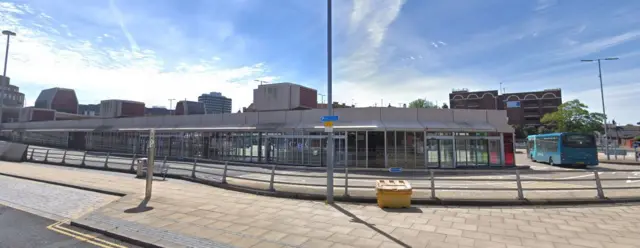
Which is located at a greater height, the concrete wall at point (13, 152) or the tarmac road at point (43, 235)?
the concrete wall at point (13, 152)

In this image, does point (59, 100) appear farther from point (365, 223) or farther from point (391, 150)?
point (365, 223)

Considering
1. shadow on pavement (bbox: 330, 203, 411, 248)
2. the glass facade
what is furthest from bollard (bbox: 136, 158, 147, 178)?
the glass facade

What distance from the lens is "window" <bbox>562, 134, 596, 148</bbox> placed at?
2197 cm

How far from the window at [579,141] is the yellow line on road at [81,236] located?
27379 mm

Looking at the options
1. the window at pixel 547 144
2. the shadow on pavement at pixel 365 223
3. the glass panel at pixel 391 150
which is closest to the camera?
the shadow on pavement at pixel 365 223

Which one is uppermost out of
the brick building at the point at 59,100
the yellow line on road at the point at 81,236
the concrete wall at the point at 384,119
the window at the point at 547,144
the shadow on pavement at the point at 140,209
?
the brick building at the point at 59,100

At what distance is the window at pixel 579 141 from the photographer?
2197 cm

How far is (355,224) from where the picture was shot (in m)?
6.56

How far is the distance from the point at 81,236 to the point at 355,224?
218 inches

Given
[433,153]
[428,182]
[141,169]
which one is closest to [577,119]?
[433,153]

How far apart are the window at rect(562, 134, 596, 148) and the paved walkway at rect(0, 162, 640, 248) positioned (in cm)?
1640

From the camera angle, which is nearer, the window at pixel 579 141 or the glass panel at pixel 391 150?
the glass panel at pixel 391 150

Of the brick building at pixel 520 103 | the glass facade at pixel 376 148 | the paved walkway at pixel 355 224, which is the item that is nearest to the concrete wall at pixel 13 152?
the glass facade at pixel 376 148

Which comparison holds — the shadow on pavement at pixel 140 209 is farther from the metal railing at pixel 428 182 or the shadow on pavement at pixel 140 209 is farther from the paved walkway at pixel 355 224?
the metal railing at pixel 428 182
